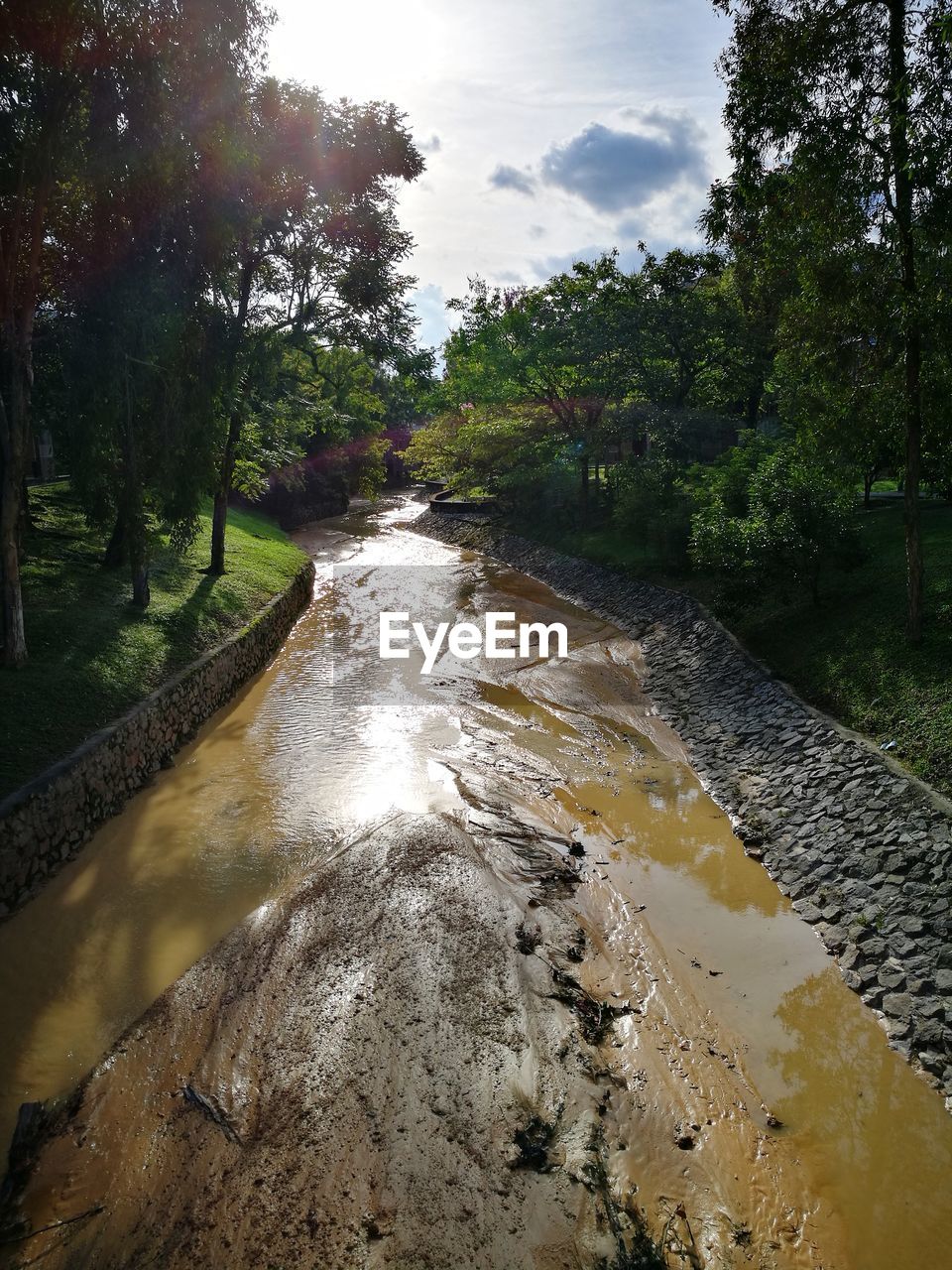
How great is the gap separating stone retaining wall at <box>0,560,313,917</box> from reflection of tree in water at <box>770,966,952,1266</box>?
27.4ft

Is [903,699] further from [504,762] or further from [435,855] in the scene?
[435,855]

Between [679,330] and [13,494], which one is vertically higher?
[679,330]

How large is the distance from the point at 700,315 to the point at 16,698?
72.2 feet

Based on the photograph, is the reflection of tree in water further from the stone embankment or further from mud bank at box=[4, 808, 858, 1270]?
mud bank at box=[4, 808, 858, 1270]

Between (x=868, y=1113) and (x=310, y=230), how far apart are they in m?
20.8

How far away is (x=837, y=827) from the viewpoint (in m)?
9.63

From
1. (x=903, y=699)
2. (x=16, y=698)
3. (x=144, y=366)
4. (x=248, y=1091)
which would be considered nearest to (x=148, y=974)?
(x=248, y=1091)

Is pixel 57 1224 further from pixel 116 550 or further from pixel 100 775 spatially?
pixel 116 550

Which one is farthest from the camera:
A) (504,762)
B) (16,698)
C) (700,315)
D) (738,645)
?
(700,315)

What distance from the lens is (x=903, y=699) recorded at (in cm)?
1077

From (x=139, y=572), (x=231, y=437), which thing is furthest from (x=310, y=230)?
(x=139, y=572)

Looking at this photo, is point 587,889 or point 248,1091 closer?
point 248,1091

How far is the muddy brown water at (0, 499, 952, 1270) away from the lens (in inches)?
229

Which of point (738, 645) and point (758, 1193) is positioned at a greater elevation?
point (738, 645)
